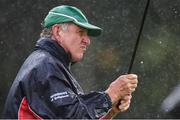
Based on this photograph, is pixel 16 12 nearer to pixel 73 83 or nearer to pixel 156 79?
pixel 156 79

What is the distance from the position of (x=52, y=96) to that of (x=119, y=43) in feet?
8.04

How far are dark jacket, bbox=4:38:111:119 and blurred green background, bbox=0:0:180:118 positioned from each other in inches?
86.4

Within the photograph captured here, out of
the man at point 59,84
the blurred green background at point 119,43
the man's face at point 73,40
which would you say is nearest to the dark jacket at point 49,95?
the man at point 59,84

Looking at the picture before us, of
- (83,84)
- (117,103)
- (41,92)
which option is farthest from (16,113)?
(83,84)

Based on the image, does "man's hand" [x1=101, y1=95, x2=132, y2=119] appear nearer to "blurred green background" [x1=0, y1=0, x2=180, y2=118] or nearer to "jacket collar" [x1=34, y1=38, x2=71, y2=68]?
"jacket collar" [x1=34, y1=38, x2=71, y2=68]

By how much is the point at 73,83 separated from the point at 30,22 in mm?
2330

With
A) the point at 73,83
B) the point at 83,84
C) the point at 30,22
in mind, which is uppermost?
the point at 73,83

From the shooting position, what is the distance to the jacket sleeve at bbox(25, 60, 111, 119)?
2.75 m

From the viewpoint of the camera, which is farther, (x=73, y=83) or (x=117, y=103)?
(x=117, y=103)

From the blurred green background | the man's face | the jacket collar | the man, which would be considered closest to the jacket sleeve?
the man

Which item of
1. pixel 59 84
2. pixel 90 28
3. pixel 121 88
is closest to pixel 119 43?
pixel 90 28

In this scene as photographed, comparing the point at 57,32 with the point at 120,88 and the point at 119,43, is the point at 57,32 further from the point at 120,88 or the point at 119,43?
the point at 119,43

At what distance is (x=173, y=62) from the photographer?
16.8 feet

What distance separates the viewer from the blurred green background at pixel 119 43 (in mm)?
5098
